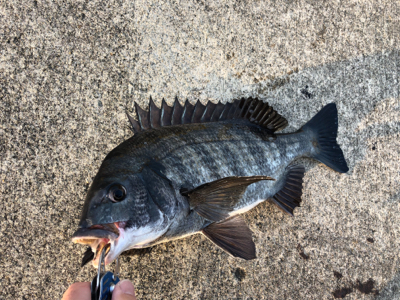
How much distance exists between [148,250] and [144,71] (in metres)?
1.58

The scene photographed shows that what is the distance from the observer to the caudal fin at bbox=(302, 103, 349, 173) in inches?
101

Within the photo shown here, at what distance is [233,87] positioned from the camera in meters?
2.64

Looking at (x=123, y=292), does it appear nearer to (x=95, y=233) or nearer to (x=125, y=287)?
(x=125, y=287)

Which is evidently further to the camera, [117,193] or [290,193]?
[290,193]

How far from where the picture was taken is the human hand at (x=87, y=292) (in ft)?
4.23

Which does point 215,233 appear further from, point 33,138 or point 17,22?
point 17,22

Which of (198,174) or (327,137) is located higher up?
(327,137)

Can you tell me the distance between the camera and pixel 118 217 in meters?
1.45

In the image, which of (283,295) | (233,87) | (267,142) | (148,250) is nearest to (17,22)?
(233,87)

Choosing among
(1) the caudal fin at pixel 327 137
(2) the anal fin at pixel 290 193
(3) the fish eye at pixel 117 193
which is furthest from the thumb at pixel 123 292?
(1) the caudal fin at pixel 327 137

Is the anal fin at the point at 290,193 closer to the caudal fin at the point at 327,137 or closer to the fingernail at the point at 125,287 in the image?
the caudal fin at the point at 327,137

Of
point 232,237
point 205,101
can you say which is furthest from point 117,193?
point 205,101

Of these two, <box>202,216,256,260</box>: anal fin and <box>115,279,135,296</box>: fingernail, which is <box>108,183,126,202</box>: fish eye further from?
<box>202,216,256,260</box>: anal fin

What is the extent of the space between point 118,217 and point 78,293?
40 centimetres
